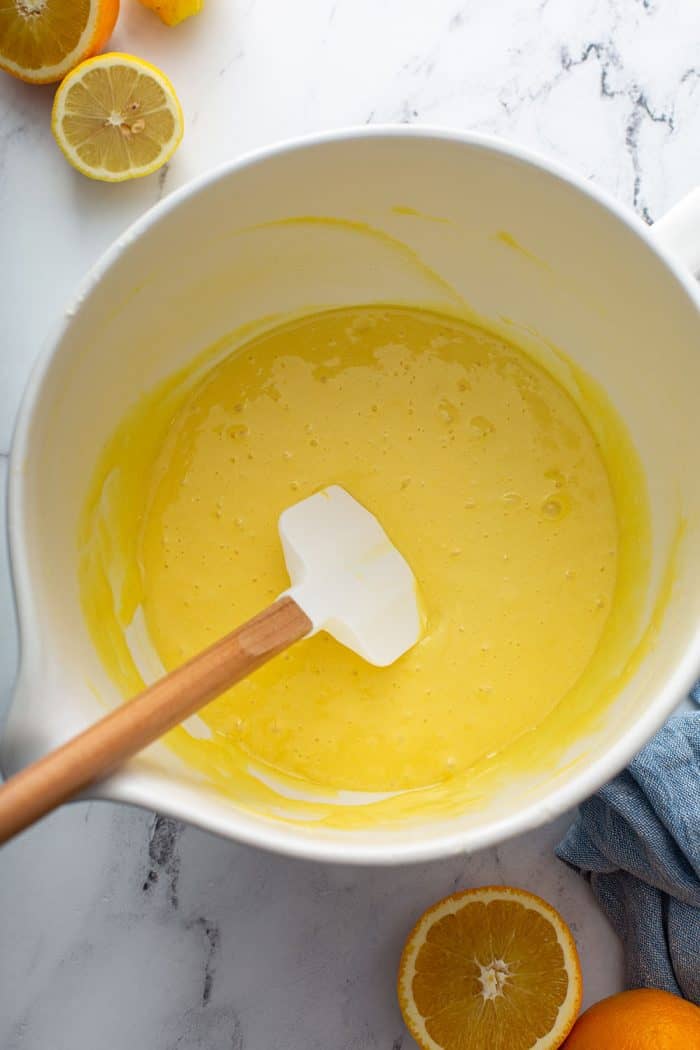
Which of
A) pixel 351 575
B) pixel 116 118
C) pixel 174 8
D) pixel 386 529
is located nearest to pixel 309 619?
pixel 351 575

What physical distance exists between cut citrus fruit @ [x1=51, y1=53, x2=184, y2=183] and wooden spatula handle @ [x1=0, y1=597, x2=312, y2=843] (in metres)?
0.64

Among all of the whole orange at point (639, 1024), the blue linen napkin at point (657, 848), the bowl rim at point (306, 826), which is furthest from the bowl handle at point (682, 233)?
the whole orange at point (639, 1024)

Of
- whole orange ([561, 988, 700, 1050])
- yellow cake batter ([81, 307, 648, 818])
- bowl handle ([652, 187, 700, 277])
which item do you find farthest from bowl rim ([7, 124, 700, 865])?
whole orange ([561, 988, 700, 1050])

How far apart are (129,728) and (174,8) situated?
928 mm

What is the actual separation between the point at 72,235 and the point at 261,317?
10.4 inches

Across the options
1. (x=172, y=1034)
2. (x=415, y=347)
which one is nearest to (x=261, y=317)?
(x=415, y=347)

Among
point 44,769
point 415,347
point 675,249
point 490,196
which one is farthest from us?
point 415,347

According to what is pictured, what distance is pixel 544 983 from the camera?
1271mm

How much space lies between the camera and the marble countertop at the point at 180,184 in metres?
1.30

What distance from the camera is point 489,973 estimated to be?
4.21 ft

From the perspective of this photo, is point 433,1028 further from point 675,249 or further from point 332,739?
Answer: point 675,249

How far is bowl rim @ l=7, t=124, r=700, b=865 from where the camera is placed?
3.05 feet

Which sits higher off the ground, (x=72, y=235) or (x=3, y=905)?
(x=72, y=235)

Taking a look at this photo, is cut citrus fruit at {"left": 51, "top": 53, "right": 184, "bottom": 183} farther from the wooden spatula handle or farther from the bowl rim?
the wooden spatula handle
